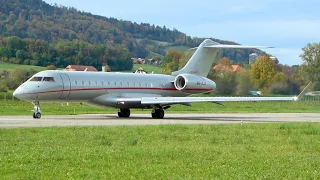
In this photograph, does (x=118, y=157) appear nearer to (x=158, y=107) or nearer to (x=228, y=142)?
(x=228, y=142)

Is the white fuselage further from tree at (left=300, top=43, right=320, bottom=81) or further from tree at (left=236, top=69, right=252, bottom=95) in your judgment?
tree at (left=300, top=43, right=320, bottom=81)

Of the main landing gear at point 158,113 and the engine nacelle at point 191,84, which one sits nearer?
the main landing gear at point 158,113

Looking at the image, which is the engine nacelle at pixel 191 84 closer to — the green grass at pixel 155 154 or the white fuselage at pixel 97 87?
the white fuselage at pixel 97 87

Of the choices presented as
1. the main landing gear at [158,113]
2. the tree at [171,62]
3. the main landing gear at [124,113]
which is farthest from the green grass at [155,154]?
the tree at [171,62]

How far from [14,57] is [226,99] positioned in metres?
104

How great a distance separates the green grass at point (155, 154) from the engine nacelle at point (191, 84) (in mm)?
17536

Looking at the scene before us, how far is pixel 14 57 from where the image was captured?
132 m

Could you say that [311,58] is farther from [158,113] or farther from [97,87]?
[97,87]

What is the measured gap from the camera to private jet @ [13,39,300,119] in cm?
3369

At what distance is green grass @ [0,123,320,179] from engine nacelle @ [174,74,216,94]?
1754 centimetres

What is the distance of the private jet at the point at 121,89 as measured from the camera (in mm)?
33688

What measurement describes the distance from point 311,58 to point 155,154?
8038cm

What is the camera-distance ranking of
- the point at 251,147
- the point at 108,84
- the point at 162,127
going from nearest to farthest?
the point at 251,147, the point at 162,127, the point at 108,84

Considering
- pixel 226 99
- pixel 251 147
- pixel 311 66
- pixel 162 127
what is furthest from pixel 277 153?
pixel 311 66
